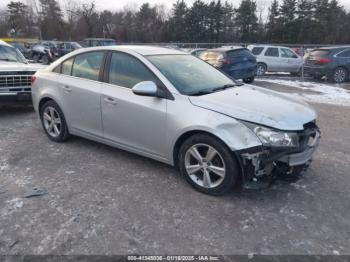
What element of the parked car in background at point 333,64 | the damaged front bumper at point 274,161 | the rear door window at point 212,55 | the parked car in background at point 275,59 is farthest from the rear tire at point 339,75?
the damaged front bumper at point 274,161

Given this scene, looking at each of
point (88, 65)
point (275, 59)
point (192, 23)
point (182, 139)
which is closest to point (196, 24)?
point (192, 23)

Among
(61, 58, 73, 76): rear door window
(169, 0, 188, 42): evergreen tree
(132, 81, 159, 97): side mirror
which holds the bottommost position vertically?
(132, 81, 159, 97): side mirror

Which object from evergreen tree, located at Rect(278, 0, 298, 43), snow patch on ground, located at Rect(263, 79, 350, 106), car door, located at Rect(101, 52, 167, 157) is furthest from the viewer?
evergreen tree, located at Rect(278, 0, 298, 43)

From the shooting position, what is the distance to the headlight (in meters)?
3.14

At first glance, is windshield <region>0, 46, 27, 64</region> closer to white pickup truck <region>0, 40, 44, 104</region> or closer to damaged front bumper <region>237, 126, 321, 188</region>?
white pickup truck <region>0, 40, 44, 104</region>

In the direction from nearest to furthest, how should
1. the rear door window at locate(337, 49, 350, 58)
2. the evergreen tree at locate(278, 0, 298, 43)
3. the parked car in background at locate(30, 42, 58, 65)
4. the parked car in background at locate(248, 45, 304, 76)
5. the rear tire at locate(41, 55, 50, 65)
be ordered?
1. the rear door window at locate(337, 49, 350, 58)
2. the parked car in background at locate(248, 45, 304, 76)
3. the parked car in background at locate(30, 42, 58, 65)
4. the rear tire at locate(41, 55, 50, 65)
5. the evergreen tree at locate(278, 0, 298, 43)

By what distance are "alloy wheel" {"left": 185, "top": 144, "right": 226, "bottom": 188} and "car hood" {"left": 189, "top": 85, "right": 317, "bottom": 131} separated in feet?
1.56

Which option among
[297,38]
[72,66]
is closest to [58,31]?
[297,38]

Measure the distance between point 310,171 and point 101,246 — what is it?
2997mm

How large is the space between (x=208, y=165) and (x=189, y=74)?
135 cm

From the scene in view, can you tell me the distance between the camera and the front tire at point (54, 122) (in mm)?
4965

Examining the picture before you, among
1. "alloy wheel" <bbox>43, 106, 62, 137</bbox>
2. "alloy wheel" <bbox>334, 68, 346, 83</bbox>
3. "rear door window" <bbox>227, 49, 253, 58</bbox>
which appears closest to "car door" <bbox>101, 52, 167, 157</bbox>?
"alloy wheel" <bbox>43, 106, 62, 137</bbox>

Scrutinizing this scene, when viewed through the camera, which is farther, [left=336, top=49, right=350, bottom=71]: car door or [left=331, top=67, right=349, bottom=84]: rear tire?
[left=331, top=67, right=349, bottom=84]: rear tire

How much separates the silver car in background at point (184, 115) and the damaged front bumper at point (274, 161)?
10mm
